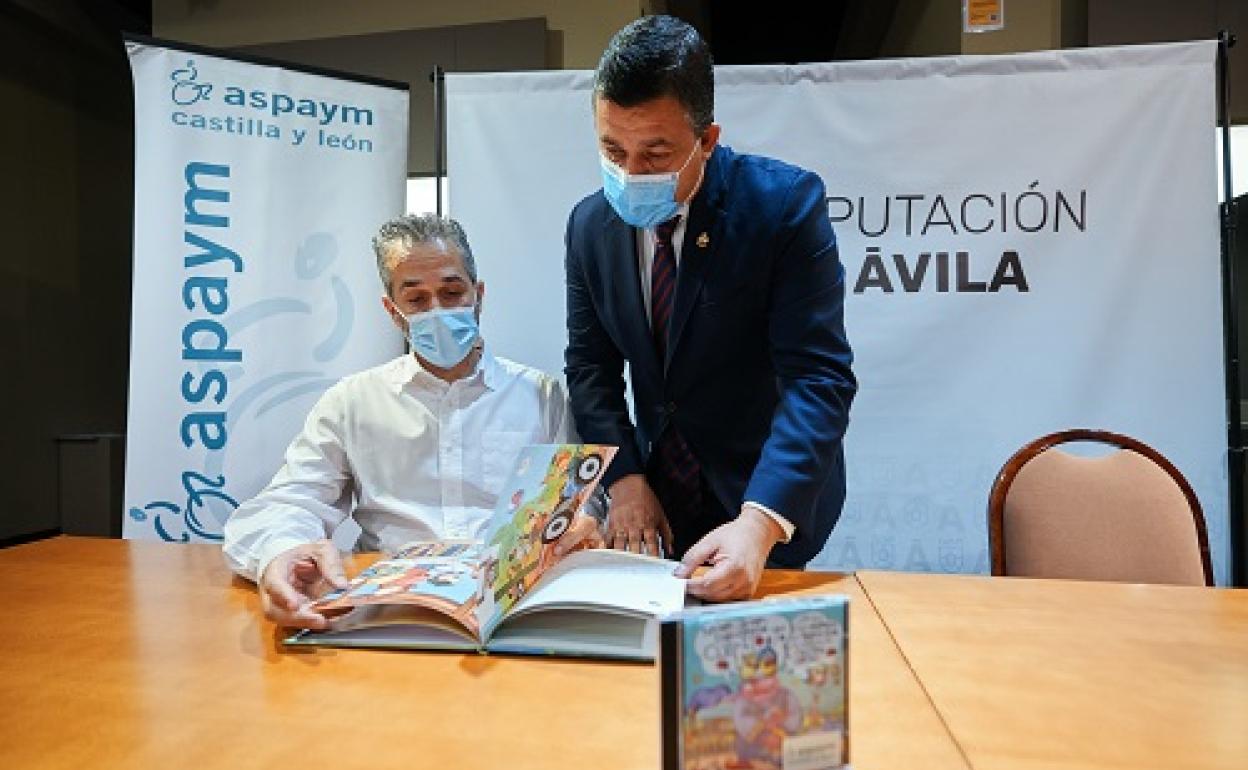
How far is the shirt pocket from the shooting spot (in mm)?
1801

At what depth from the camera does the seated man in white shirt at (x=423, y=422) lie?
1739mm

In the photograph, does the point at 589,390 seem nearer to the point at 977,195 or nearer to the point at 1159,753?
the point at 1159,753

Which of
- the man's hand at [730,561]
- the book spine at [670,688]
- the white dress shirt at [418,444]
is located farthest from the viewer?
the white dress shirt at [418,444]

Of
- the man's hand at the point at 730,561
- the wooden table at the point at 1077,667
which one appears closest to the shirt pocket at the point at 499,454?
the man's hand at the point at 730,561

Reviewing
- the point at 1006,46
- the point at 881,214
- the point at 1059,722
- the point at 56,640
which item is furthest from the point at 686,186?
the point at 1006,46

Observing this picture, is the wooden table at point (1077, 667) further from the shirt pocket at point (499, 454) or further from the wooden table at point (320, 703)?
the shirt pocket at point (499, 454)

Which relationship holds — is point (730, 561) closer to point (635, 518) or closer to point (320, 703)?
point (635, 518)

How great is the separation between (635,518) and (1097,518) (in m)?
0.90

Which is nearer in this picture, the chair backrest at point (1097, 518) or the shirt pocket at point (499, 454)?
the chair backrest at point (1097, 518)

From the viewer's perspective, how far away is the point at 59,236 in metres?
3.77

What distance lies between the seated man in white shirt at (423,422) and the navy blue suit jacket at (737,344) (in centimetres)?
27

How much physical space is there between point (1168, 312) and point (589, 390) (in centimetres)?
182

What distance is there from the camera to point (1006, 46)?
120 inches

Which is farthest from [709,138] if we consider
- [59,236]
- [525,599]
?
[59,236]
